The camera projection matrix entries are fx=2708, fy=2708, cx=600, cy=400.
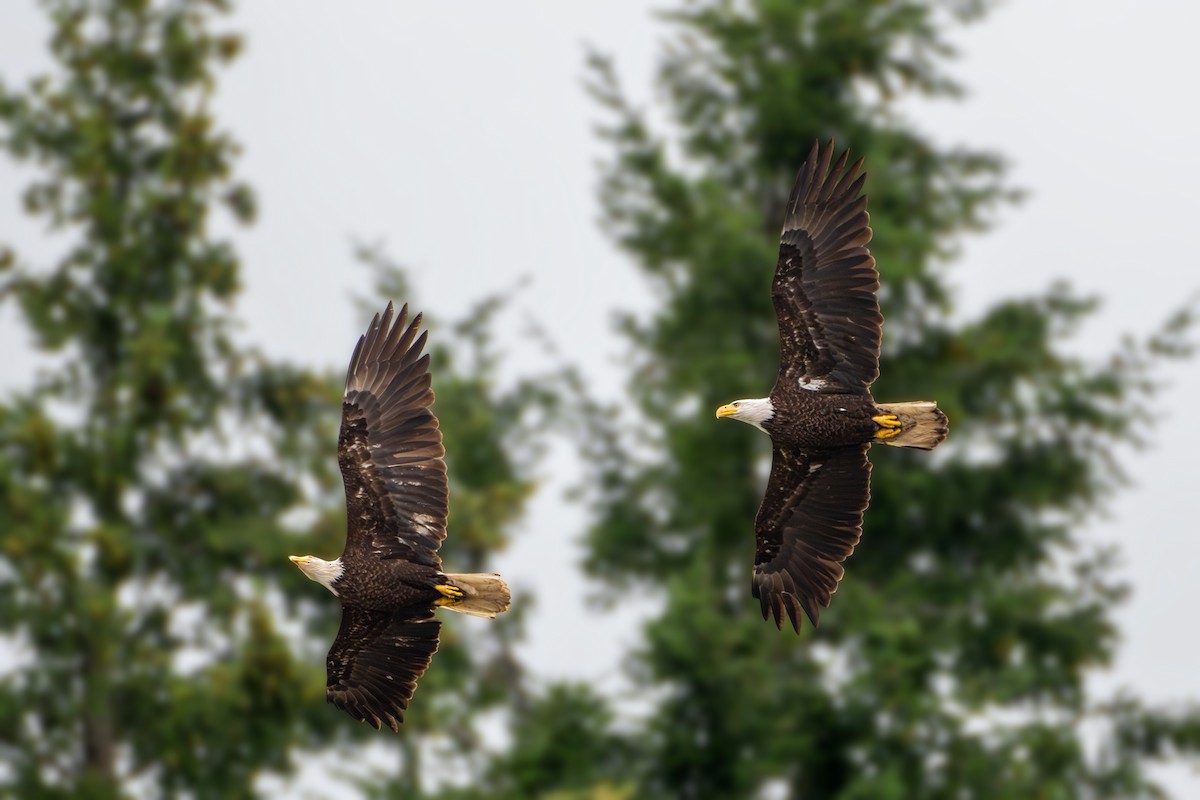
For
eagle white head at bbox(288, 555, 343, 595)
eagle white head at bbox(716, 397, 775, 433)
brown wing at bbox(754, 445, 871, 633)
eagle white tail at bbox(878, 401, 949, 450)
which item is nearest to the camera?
eagle white tail at bbox(878, 401, 949, 450)

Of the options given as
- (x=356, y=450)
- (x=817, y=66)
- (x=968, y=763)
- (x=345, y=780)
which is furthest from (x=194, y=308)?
(x=356, y=450)

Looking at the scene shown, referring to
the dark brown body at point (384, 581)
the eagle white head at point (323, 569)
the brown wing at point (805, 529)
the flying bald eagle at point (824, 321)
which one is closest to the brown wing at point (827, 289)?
the flying bald eagle at point (824, 321)

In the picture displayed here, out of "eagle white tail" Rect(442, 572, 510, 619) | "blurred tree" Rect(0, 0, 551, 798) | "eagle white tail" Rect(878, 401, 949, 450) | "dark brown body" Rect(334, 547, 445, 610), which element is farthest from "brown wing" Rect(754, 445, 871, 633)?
"blurred tree" Rect(0, 0, 551, 798)

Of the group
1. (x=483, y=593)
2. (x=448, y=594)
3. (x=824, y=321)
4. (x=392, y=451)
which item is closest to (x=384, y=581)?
(x=448, y=594)

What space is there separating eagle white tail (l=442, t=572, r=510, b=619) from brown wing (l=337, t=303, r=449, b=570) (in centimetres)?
41

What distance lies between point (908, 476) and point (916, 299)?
207 centimetres

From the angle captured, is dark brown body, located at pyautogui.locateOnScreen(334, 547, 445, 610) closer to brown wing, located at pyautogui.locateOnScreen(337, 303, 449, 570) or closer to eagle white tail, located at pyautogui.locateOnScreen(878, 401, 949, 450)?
brown wing, located at pyautogui.locateOnScreen(337, 303, 449, 570)

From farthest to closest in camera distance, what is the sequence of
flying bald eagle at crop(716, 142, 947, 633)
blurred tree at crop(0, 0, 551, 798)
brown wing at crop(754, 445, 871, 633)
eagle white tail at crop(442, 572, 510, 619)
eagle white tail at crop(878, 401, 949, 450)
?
blurred tree at crop(0, 0, 551, 798)
brown wing at crop(754, 445, 871, 633)
flying bald eagle at crop(716, 142, 947, 633)
eagle white tail at crop(878, 401, 949, 450)
eagle white tail at crop(442, 572, 510, 619)

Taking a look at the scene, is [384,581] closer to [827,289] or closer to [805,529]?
[805,529]

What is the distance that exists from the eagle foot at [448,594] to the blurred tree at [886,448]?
Result: 45.7 ft

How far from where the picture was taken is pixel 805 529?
1703cm

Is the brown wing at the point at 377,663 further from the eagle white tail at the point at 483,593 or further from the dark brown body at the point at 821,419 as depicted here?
the dark brown body at the point at 821,419

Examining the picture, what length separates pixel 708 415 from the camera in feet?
104

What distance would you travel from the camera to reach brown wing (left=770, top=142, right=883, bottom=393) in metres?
16.2
